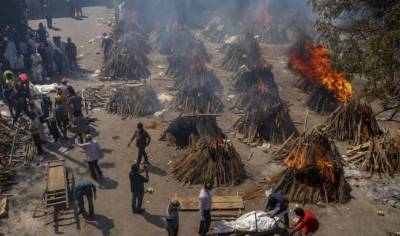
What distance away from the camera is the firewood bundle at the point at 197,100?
60.7 feet

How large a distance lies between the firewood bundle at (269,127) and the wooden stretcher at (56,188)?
23.0 feet

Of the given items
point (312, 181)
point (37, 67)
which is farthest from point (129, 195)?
point (37, 67)

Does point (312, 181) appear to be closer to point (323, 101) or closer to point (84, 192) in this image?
point (84, 192)

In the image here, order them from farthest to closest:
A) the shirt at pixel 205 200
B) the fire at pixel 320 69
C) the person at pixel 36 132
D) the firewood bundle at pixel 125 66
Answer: the firewood bundle at pixel 125 66, the fire at pixel 320 69, the person at pixel 36 132, the shirt at pixel 205 200

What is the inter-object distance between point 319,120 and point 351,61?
23.6ft

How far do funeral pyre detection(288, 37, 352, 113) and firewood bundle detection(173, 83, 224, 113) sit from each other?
14.6 feet

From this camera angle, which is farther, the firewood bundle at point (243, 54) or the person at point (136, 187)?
the firewood bundle at point (243, 54)

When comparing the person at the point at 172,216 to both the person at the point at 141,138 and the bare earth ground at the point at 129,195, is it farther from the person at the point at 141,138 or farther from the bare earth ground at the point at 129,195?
the person at the point at 141,138

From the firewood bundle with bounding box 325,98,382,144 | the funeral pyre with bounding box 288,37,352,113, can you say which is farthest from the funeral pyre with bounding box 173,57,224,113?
the firewood bundle with bounding box 325,98,382,144

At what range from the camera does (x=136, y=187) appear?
11922 millimetres

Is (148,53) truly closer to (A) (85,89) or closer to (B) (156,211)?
(A) (85,89)

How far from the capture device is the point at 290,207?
1260 cm

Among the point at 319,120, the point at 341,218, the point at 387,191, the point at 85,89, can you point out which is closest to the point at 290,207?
the point at 341,218

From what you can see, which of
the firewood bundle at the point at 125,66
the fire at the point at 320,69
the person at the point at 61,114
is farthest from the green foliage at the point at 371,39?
the firewood bundle at the point at 125,66
